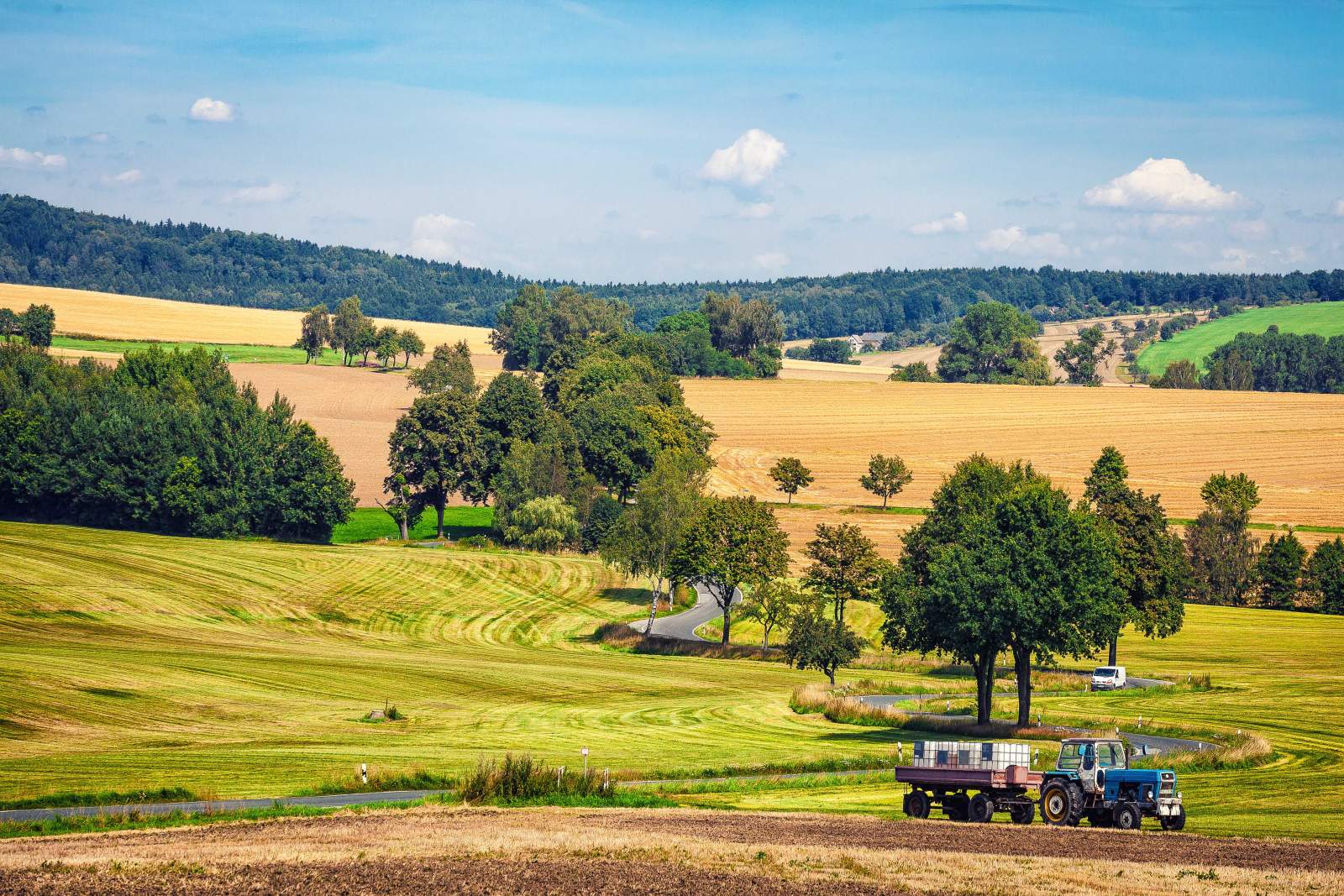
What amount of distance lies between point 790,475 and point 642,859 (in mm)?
112818

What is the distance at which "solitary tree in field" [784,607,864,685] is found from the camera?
76.6 meters

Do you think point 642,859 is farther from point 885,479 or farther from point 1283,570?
point 885,479

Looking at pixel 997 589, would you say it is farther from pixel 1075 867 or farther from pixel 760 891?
pixel 760 891

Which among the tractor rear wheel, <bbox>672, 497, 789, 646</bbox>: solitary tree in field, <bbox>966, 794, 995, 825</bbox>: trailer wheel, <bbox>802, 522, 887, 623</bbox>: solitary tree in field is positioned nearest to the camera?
the tractor rear wheel

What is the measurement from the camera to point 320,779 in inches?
1577

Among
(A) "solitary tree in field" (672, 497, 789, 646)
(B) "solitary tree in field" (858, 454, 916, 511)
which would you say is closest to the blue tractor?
(A) "solitary tree in field" (672, 497, 789, 646)

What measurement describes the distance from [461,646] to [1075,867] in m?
63.5

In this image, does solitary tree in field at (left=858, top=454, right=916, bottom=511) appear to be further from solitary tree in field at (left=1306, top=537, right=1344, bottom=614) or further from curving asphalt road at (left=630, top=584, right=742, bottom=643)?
solitary tree in field at (left=1306, top=537, right=1344, bottom=614)

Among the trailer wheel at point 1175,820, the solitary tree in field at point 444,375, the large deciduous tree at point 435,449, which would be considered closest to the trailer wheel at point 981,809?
the trailer wheel at point 1175,820

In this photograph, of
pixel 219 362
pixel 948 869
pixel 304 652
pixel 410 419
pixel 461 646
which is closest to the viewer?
pixel 948 869

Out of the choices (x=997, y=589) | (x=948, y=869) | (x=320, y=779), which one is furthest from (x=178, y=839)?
(x=997, y=589)

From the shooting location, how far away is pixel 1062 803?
3406 centimetres

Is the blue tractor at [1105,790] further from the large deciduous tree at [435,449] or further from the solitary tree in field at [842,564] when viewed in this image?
the large deciduous tree at [435,449]

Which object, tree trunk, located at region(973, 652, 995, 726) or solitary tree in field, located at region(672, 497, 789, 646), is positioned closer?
tree trunk, located at region(973, 652, 995, 726)
